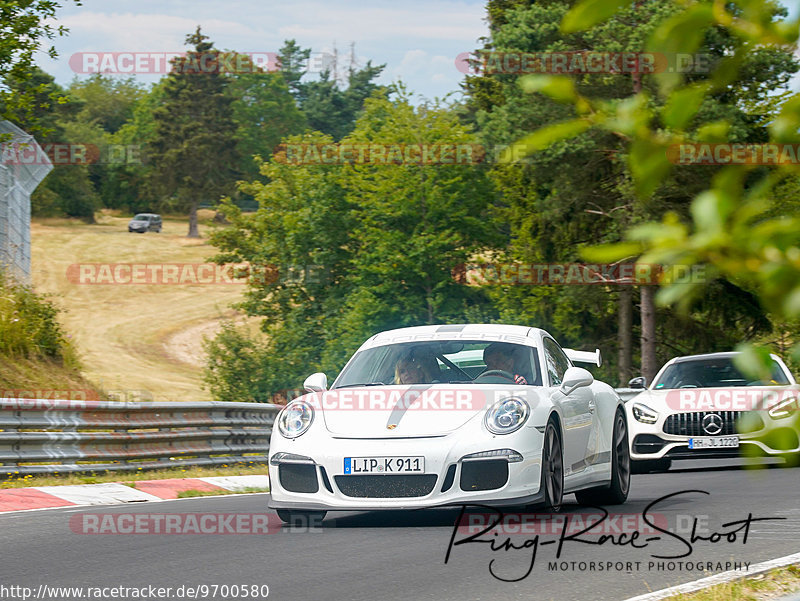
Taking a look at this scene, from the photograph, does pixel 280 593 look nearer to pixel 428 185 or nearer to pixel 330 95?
pixel 428 185

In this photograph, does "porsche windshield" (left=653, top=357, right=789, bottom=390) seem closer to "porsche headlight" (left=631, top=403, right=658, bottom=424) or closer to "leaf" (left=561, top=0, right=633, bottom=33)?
"porsche headlight" (left=631, top=403, right=658, bottom=424)

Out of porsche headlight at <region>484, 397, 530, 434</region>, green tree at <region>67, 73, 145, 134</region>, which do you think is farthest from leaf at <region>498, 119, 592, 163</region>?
green tree at <region>67, 73, 145, 134</region>

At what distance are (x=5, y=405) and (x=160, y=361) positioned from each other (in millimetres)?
57561

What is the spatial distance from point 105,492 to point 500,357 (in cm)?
440

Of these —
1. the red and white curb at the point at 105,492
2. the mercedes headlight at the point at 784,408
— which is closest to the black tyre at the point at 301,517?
the red and white curb at the point at 105,492

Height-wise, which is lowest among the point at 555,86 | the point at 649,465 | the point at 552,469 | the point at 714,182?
the point at 649,465

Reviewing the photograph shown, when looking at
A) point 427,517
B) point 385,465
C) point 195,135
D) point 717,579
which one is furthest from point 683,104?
point 195,135

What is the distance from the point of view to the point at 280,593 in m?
5.57

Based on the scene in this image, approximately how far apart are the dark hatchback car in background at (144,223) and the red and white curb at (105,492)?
9027cm

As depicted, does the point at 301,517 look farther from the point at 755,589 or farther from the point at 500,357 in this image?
the point at 755,589

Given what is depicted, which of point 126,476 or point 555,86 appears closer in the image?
point 555,86

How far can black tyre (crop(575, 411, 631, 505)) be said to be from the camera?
9.66m

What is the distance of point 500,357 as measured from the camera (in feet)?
30.3

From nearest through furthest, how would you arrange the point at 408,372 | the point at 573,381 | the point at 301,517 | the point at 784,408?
the point at 784,408
the point at 301,517
the point at 573,381
the point at 408,372
